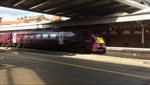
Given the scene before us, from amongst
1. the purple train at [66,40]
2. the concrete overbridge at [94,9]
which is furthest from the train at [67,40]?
the concrete overbridge at [94,9]

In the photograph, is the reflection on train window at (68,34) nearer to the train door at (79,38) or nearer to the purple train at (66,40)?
the purple train at (66,40)

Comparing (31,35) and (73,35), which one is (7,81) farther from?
(31,35)

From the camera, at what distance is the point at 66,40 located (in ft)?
55.4

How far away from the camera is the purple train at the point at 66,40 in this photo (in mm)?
14716

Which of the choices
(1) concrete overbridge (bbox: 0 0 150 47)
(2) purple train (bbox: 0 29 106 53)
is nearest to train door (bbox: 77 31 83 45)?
(2) purple train (bbox: 0 29 106 53)

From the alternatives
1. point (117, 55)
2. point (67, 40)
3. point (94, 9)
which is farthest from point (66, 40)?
point (94, 9)

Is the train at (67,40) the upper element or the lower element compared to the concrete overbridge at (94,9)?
lower

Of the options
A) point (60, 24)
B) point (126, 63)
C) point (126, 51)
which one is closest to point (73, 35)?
point (126, 51)

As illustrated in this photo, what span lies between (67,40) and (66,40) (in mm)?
147

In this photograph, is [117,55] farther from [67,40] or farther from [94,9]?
[94,9]

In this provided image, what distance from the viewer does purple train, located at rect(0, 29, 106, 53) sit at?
48.3ft

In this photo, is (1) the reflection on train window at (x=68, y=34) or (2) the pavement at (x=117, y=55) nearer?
(2) the pavement at (x=117, y=55)

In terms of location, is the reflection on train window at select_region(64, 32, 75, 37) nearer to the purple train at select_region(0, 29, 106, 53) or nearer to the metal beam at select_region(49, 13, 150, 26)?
the purple train at select_region(0, 29, 106, 53)

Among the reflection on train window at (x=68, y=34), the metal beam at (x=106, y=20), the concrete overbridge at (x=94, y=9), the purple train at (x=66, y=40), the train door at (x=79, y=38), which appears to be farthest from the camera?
the metal beam at (x=106, y=20)
